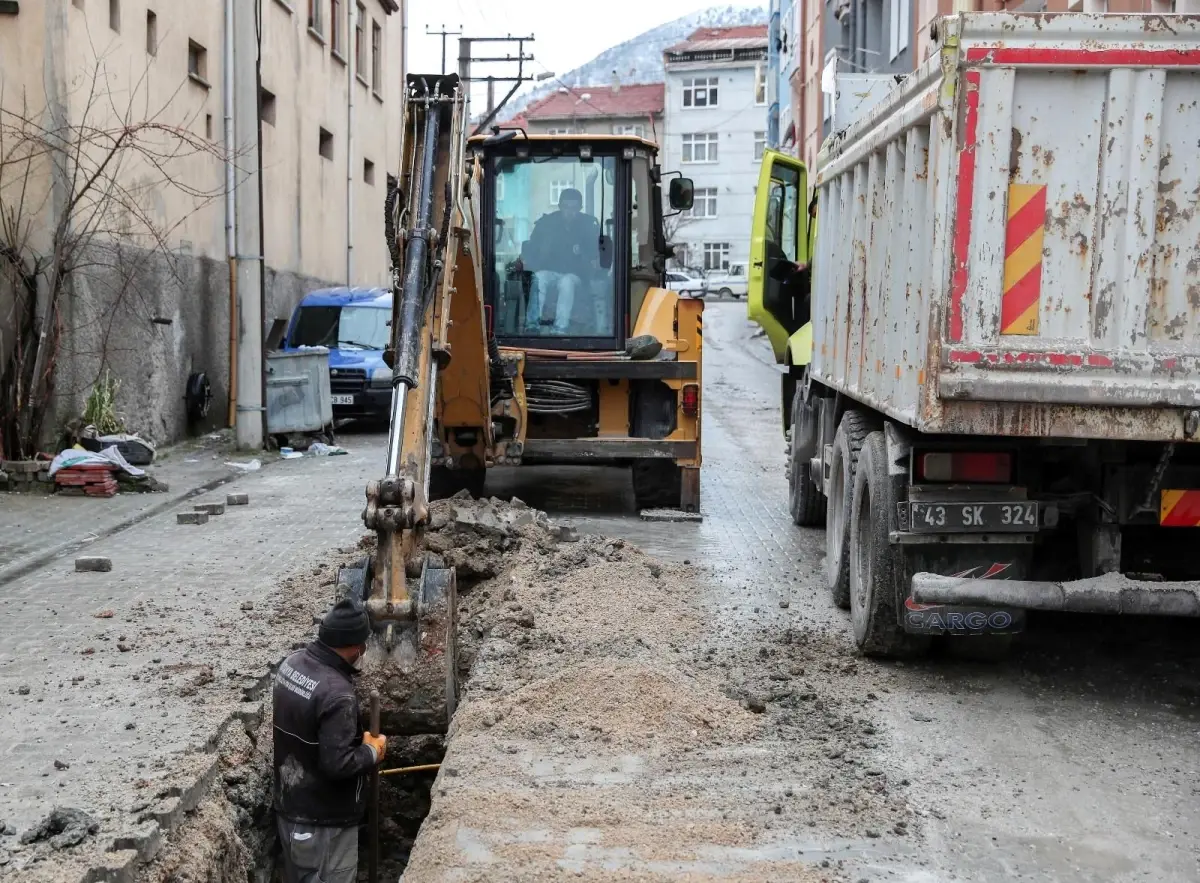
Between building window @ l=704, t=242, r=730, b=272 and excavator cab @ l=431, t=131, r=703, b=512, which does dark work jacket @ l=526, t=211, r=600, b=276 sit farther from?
building window @ l=704, t=242, r=730, b=272

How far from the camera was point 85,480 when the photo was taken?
1246 centimetres

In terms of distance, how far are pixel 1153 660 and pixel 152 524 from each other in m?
7.70

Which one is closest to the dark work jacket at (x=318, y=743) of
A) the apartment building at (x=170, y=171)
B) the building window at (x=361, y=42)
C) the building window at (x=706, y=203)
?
the apartment building at (x=170, y=171)

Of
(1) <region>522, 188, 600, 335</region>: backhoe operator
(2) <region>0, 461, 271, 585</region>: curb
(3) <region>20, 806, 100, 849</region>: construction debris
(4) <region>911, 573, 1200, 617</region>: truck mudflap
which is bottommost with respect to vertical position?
(3) <region>20, 806, 100, 849</region>: construction debris

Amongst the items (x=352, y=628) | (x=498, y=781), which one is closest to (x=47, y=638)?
(x=352, y=628)

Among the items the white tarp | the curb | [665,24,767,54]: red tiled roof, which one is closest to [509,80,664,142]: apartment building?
[665,24,767,54]: red tiled roof

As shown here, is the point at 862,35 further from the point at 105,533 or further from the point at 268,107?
the point at 105,533

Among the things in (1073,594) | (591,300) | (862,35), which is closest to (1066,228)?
(1073,594)

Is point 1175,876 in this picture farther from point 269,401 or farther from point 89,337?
point 269,401

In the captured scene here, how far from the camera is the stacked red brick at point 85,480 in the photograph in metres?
12.4

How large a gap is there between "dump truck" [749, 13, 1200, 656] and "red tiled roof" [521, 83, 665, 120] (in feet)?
228

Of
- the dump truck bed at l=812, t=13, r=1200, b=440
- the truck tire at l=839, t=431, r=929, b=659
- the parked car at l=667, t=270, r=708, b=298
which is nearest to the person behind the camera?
the dump truck bed at l=812, t=13, r=1200, b=440

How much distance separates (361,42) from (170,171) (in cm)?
1274

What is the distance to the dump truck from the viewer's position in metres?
5.43
